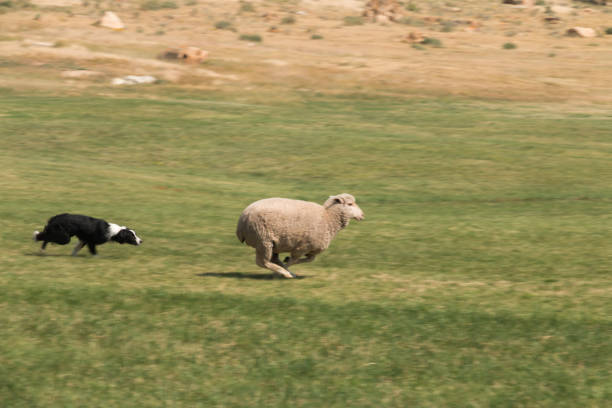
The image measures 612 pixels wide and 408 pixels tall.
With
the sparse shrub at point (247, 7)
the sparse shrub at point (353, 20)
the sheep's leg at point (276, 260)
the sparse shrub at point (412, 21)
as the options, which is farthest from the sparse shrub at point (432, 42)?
the sheep's leg at point (276, 260)

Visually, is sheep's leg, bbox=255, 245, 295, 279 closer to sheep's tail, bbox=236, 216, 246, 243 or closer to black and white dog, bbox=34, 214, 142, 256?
sheep's tail, bbox=236, 216, 246, 243

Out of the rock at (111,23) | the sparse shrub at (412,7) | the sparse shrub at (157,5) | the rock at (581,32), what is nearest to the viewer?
the rock at (111,23)

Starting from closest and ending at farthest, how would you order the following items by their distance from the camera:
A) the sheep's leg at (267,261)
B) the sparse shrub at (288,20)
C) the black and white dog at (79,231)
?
the sheep's leg at (267,261) → the black and white dog at (79,231) → the sparse shrub at (288,20)

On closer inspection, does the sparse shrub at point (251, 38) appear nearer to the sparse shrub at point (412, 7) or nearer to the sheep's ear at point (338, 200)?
the sparse shrub at point (412, 7)

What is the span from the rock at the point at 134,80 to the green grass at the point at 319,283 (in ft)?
39.9

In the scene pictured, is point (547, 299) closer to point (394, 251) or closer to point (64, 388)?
point (394, 251)

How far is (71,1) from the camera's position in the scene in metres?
74.3

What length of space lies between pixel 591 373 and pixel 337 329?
2.99 metres

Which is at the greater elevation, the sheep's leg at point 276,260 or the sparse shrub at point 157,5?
the sheep's leg at point 276,260

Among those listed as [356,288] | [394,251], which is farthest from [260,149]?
[356,288]

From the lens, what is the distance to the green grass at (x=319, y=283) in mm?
9438

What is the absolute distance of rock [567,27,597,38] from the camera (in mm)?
59312

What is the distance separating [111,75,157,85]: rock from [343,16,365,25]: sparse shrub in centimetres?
2854

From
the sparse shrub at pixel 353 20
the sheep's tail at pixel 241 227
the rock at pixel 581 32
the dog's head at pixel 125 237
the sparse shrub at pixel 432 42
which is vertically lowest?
the sparse shrub at pixel 353 20
